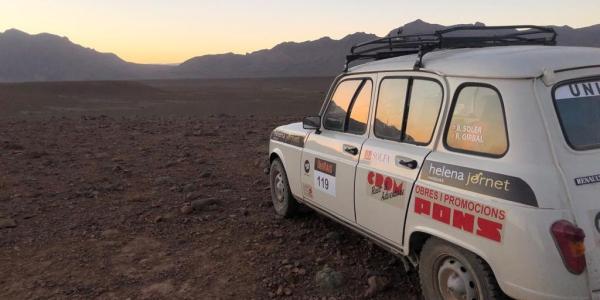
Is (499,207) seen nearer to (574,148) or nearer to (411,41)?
(574,148)

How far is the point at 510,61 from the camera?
3467mm

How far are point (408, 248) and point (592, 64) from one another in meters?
1.72

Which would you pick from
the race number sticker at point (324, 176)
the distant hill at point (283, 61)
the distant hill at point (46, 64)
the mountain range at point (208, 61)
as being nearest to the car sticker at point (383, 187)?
the race number sticker at point (324, 176)

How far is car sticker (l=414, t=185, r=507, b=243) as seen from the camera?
3324mm

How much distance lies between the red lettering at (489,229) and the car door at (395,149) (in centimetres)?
67

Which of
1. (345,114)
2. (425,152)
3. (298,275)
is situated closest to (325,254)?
(298,275)

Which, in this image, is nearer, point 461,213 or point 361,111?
point 461,213

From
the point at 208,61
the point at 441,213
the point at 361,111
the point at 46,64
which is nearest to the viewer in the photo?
the point at 441,213

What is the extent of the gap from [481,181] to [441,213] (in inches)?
15.6

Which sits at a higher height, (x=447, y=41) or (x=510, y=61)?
(x=447, y=41)

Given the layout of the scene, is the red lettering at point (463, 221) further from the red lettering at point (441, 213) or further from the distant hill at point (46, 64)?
the distant hill at point (46, 64)

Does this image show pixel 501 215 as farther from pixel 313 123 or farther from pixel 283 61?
pixel 283 61

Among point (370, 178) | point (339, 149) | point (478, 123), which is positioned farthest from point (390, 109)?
point (478, 123)

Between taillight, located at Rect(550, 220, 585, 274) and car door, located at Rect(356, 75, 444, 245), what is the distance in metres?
1.11
